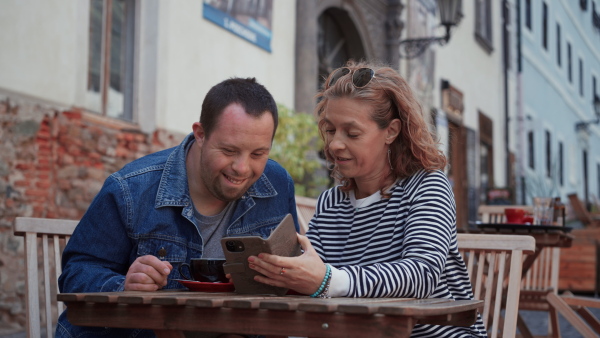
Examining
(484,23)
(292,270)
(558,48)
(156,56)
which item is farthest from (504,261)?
(558,48)

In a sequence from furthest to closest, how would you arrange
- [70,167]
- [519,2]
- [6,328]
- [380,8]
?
[519,2] → [380,8] → [70,167] → [6,328]

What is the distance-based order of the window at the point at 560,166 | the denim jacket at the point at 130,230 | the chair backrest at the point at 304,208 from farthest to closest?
the window at the point at 560,166, the chair backrest at the point at 304,208, the denim jacket at the point at 130,230

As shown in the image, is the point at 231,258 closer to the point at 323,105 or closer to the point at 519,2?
the point at 323,105

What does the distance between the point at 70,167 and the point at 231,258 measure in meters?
4.18

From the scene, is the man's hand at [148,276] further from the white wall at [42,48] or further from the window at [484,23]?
the window at [484,23]

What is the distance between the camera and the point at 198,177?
107 inches

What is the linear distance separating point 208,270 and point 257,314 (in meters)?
0.58

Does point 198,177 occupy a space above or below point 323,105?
below

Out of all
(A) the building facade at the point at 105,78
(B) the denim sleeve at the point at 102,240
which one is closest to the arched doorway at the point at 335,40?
(A) the building facade at the point at 105,78

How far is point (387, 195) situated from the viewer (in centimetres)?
260

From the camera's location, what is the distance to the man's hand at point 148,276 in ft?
7.31

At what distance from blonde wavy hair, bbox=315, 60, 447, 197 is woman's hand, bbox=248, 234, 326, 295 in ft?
2.05

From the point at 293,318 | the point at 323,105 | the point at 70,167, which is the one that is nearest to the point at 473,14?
the point at 70,167

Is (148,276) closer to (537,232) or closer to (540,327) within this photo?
(537,232)
